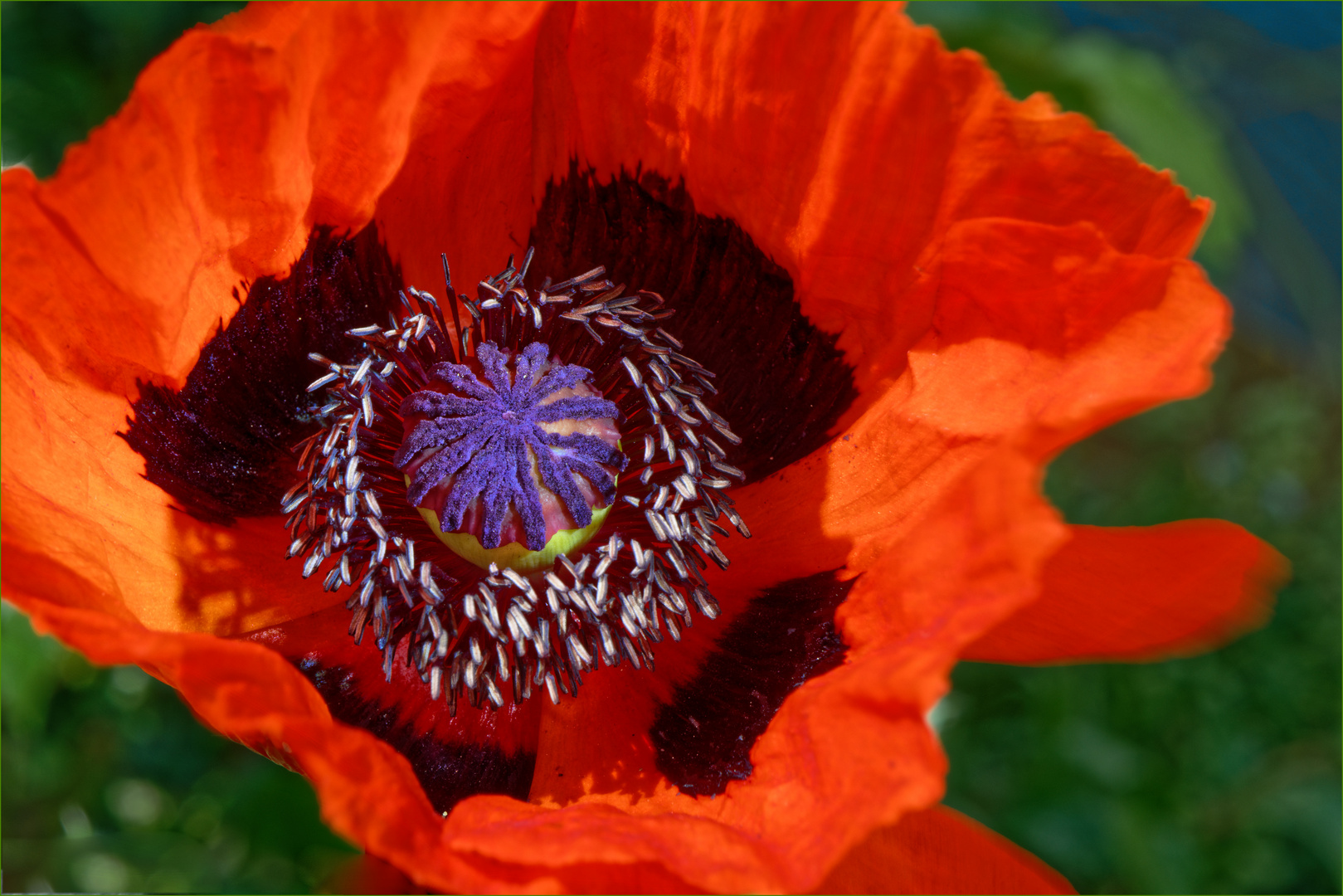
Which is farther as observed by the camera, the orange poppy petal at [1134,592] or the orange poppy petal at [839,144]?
the orange poppy petal at [839,144]

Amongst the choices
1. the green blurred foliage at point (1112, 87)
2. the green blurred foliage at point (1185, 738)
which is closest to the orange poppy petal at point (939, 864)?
the green blurred foliage at point (1185, 738)

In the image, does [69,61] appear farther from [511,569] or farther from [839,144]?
[839,144]

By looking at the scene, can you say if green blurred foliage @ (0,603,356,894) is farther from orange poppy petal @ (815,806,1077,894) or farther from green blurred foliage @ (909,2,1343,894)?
green blurred foliage @ (909,2,1343,894)

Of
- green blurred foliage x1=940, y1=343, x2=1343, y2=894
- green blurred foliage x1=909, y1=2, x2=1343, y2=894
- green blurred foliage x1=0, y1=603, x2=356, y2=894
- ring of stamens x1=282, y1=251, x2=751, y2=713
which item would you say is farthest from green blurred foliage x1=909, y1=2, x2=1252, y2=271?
green blurred foliage x1=0, y1=603, x2=356, y2=894

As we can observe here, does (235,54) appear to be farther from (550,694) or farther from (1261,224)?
(1261,224)

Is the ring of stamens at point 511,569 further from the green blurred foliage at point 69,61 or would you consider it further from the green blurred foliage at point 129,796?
the green blurred foliage at point 69,61

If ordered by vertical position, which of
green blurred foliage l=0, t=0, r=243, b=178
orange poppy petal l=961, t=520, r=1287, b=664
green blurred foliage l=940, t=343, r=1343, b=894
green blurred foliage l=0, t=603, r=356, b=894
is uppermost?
orange poppy petal l=961, t=520, r=1287, b=664
